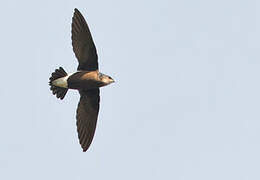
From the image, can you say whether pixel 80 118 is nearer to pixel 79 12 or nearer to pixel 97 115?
pixel 97 115

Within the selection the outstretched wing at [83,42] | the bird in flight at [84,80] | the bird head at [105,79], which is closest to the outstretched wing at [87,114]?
the bird in flight at [84,80]

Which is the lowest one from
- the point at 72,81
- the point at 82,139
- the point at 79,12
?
the point at 82,139

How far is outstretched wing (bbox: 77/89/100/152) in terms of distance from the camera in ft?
60.4

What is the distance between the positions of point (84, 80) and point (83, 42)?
79 cm

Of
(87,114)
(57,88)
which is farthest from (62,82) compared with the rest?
(87,114)

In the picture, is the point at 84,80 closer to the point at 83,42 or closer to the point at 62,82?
the point at 62,82

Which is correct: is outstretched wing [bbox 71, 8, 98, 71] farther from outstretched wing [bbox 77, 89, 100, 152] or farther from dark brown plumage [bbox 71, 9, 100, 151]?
outstretched wing [bbox 77, 89, 100, 152]

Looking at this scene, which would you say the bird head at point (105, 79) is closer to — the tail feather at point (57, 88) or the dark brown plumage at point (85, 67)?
the dark brown plumage at point (85, 67)

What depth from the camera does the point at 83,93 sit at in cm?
1856

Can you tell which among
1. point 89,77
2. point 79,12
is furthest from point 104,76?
point 79,12

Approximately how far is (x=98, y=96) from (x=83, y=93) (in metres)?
0.31

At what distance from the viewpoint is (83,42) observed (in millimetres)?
17969

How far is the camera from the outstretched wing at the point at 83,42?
17.9 metres

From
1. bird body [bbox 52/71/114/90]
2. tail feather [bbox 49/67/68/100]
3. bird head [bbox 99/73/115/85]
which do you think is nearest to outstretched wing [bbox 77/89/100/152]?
tail feather [bbox 49/67/68/100]
